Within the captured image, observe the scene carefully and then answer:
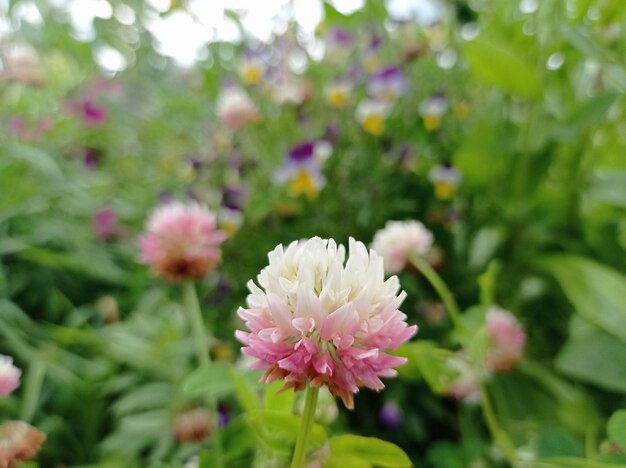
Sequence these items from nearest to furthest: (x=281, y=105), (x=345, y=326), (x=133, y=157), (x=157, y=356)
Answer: (x=345, y=326) < (x=157, y=356) < (x=281, y=105) < (x=133, y=157)

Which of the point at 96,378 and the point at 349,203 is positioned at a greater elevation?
the point at 349,203

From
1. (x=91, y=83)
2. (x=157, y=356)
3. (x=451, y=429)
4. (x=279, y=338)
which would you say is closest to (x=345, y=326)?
(x=279, y=338)

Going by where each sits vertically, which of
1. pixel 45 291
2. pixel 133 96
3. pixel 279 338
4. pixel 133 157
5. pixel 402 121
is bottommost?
pixel 279 338

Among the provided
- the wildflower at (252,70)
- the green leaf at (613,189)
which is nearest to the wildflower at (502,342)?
the green leaf at (613,189)

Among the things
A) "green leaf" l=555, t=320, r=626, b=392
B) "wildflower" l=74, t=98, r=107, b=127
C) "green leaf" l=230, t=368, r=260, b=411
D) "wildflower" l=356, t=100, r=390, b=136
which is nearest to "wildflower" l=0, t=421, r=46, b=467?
"green leaf" l=230, t=368, r=260, b=411

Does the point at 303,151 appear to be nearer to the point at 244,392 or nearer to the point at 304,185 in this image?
the point at 304,185

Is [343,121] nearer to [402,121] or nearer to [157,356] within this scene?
[402,121]

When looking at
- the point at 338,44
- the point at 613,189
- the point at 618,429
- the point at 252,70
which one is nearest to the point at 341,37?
the point at 338,44

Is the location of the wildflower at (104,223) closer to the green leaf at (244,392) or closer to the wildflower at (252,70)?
the wildflower at (252,70)
